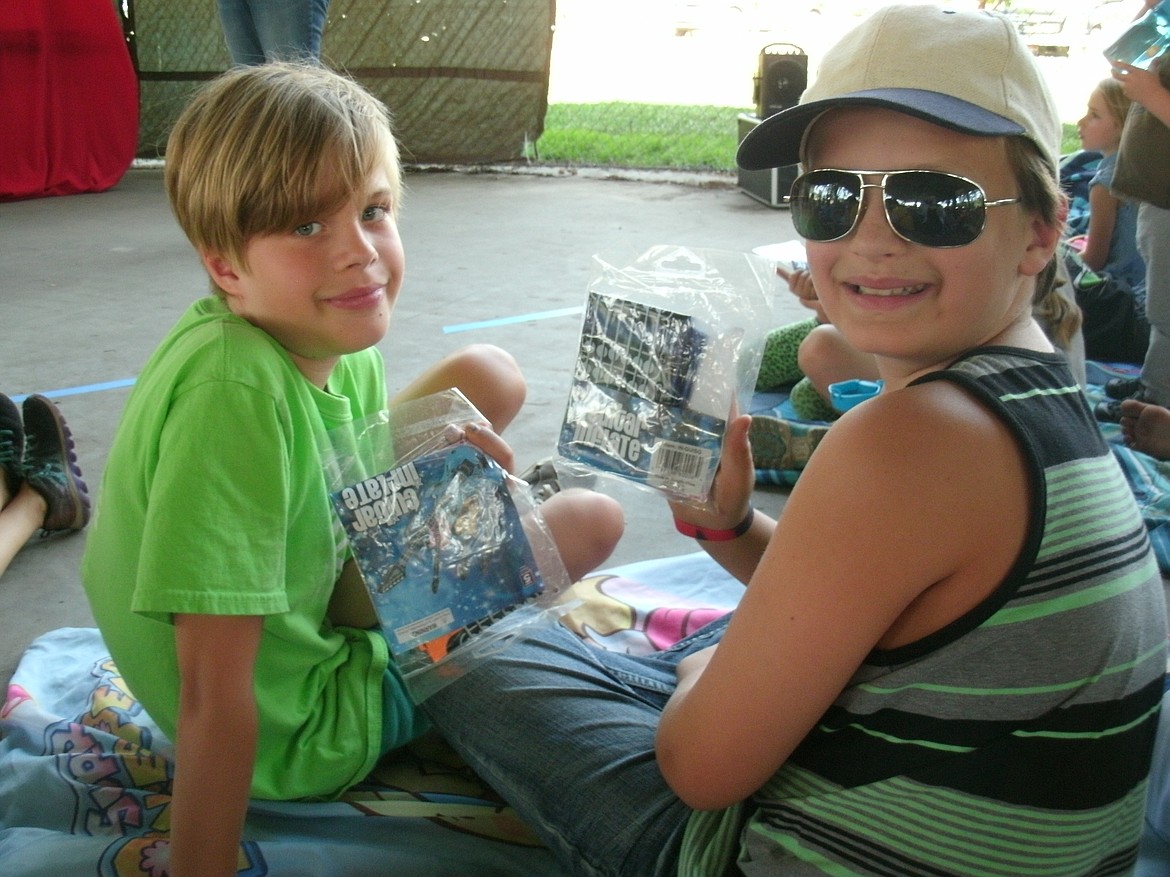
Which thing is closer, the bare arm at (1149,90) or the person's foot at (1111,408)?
the bare arm at (1149,90)

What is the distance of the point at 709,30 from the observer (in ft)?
51.0

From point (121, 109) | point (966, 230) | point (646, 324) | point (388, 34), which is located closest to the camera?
point (966, 230)

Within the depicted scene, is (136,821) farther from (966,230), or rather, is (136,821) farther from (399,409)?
(966,230)

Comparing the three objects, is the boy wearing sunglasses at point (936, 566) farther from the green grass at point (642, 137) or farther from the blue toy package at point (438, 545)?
the green grass at point (642, 137)

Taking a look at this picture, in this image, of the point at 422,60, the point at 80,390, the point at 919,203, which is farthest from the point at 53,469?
the point at 422,60

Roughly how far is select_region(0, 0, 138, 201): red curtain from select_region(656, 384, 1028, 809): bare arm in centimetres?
724

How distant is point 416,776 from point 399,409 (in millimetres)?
563

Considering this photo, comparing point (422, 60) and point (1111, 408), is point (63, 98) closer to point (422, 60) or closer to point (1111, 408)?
point (422, 60)

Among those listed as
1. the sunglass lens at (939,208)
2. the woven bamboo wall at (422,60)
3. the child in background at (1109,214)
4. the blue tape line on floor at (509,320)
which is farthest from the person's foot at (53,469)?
the woven bamboo wall at (422,60)

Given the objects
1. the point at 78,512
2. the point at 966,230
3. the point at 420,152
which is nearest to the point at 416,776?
the point at 966,230

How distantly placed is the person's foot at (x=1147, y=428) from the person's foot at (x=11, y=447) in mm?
2770

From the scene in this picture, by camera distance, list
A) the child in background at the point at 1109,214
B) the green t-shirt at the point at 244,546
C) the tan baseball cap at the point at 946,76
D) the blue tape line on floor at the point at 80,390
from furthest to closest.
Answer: the child in background at the point at 1109,214
the blue tape line on floor at the point at 80,390
the green t-shirt at the point at 244,546
the tan baseball cap at the point at 946,76

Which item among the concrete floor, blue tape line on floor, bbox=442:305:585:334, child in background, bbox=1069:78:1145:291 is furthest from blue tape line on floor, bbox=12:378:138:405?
child in background, bbox=1069:78:1145:291

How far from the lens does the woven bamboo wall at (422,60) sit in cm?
862
